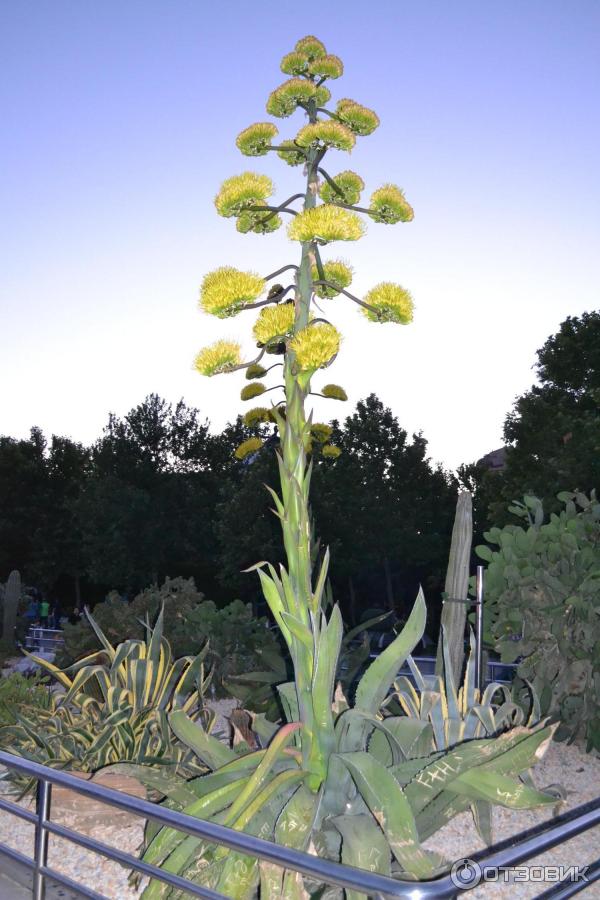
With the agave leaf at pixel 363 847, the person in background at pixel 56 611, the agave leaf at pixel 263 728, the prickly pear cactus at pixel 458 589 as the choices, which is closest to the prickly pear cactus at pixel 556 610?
the prickly pear cactus at pixel 458 589

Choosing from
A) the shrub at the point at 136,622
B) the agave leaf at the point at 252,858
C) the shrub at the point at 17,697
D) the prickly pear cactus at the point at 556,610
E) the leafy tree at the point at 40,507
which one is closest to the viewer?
the agave leaf at the point at 252,858

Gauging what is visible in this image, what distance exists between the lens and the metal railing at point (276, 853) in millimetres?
1912

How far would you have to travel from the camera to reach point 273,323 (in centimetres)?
352

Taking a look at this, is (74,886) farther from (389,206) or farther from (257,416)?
(389,206)

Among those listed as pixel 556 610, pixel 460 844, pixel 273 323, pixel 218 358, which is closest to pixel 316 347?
pixel 273 323

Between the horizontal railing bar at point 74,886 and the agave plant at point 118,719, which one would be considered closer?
the horizontal railing bar at point 74,886

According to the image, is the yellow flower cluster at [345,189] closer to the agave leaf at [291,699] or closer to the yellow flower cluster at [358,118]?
the yellow flower cluster at [358,118]

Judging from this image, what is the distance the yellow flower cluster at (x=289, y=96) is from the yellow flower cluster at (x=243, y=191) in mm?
460

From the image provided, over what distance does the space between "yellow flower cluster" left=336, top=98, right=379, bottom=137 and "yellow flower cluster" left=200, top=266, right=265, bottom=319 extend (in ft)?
3.25

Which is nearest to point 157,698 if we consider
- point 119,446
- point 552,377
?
point 552,377

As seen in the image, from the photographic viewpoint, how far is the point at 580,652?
6.01 m

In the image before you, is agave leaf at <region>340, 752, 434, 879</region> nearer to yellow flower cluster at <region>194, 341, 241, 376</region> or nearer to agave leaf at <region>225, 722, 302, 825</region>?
agave leaf at <region>225, 722, 302, 825</region>

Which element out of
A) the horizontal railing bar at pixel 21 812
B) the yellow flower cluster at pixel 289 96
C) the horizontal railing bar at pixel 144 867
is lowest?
the horizontal railing bar at pixel 21 812

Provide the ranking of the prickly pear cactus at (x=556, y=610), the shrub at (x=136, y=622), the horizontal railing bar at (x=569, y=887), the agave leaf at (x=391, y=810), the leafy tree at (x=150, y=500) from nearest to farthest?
the horizontal railing bar at (x=569, y=887) → the agave leaf at (x=391, y=810) → the prickly pear cactus at (x=556, y=610) → the shrub at (x=136, y=622) → the leafy tree at (x=150, y=500)
